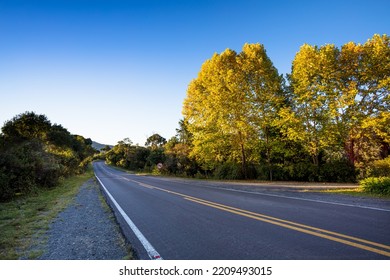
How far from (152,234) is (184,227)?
0.85 metres

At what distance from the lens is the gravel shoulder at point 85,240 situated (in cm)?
482

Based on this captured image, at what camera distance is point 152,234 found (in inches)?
234

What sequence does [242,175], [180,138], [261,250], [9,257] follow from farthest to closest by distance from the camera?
[180,138], [242,175], [9,257], [261,250]

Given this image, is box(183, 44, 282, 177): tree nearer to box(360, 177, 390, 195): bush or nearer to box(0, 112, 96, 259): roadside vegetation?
box(360, 177, 390, 195): bush

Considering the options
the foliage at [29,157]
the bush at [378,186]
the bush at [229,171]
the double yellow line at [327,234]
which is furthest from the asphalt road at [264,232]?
the bush at [229,171]

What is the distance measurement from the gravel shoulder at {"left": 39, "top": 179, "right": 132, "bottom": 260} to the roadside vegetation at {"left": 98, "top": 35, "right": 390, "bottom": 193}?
14.8 meters

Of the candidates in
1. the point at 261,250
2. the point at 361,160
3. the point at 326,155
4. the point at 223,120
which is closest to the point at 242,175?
the point at 223,120

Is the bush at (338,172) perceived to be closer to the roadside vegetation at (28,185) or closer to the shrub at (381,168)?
the shrub at (381,168)

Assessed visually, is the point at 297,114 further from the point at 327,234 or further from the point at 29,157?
the point at 29,157

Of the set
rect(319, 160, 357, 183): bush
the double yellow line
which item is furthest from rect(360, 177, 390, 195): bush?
the double yellow line

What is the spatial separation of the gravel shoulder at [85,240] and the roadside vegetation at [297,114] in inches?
582

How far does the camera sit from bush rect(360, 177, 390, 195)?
10.7 m

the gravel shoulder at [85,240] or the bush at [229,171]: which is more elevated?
the bush at [229,171]

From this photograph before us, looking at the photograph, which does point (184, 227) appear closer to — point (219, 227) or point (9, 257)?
point (219, 227)
